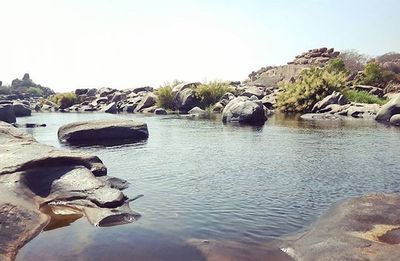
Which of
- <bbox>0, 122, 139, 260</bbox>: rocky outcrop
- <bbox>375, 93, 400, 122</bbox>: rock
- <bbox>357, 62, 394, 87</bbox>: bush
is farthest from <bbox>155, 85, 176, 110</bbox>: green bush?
<bbox>0, 122, 139, 260</bbox>: rocky outcrop

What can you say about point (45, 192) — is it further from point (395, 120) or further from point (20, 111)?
point (20, 111)

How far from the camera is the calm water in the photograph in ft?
24.8

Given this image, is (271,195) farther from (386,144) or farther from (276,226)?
(386,144)

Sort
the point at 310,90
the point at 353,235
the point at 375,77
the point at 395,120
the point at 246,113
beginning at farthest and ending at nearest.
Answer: the point at 375,77, the point at 310,90, the point at 246,113, the point at 395,120, the point at 353,235

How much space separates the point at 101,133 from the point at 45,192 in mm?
12412

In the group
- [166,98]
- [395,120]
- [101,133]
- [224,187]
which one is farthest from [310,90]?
[224,187]

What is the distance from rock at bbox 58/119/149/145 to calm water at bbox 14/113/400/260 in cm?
105

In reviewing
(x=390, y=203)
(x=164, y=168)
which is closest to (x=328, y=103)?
(x=164, y=168)

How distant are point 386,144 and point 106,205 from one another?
14325 mm

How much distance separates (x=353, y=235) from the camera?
723 centimetres

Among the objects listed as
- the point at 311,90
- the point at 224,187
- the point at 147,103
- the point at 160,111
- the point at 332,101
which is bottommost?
the point at 224,187

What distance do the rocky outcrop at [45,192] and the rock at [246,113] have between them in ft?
71.3

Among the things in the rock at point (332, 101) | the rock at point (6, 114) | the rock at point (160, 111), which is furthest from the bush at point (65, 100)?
the rock at point (332, 101)

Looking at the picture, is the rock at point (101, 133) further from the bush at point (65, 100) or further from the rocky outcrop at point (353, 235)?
the bush at point (65, 100)
